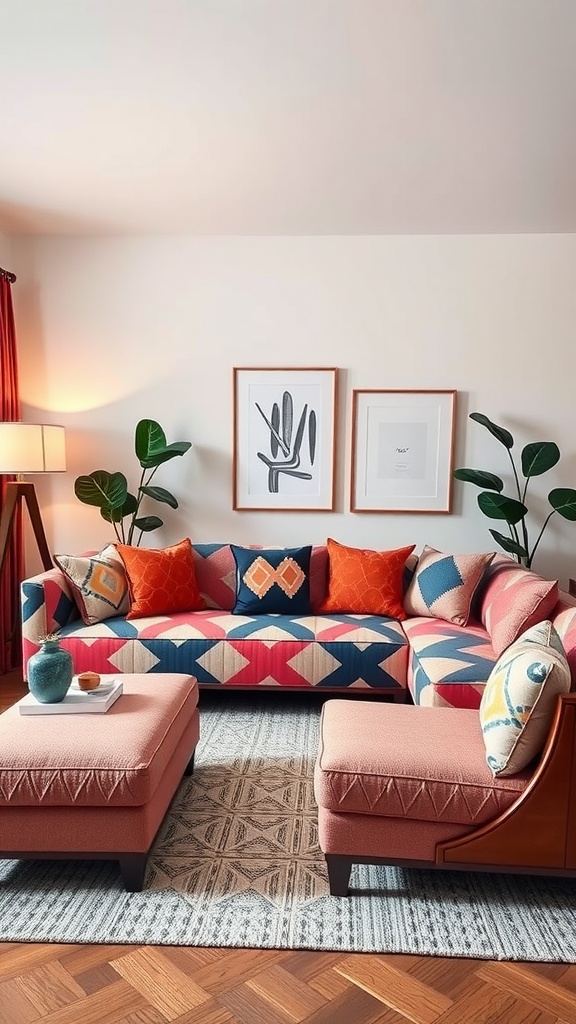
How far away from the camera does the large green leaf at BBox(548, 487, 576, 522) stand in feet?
12.1

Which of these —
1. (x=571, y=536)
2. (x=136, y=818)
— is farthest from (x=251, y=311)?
(x=136, y=818)

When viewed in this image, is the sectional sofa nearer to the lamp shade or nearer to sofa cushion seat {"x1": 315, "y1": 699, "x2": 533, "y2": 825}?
the lamp shade

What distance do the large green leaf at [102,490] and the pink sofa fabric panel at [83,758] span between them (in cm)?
191

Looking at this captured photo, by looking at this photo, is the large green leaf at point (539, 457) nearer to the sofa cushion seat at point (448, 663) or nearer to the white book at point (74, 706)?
the sofa cushion seat at point (448, 663)

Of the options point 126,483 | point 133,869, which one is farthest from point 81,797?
point 126,483

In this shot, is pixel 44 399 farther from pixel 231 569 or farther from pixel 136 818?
pixel 136 818

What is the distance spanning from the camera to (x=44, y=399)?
421 centimetres

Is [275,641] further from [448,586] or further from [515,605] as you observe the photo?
[515,605]

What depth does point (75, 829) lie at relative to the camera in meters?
1.86

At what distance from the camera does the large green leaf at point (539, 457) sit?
3.71m

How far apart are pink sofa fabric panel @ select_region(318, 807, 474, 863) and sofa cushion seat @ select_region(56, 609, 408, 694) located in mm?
1345

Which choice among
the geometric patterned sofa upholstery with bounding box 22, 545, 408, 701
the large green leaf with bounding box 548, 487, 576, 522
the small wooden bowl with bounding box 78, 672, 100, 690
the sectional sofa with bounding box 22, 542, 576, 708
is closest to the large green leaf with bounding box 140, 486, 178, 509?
the sectional sofa with bounding box 22, 542, 576, 708

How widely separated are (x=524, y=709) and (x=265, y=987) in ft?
3.08

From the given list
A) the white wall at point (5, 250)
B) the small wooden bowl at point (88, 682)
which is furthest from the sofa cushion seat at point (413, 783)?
the white wall at point (5, 250)
